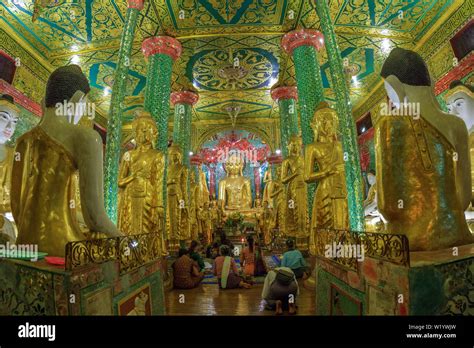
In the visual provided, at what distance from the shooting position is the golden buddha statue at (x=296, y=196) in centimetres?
693

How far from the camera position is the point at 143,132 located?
4992 mm

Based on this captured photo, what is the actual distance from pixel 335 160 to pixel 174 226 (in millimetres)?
4867

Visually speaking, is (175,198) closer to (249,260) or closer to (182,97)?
(249,260)

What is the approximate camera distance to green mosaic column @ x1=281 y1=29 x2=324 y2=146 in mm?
5535

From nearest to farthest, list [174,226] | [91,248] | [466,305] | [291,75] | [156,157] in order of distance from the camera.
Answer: [466,305] < [91,248] < [156,157] < [174,226] < [291,75]

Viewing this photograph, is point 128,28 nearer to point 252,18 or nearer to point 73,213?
point 252,18

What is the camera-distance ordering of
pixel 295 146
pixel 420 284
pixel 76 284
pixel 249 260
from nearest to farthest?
pixel 420 284
pixel 76 284
pixel 249 260
pixel 295 146

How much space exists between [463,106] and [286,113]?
18.3 feet

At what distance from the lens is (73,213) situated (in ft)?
7.36

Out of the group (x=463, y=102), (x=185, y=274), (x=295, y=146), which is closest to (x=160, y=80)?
(x=295, y=146)

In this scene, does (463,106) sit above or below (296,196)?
above

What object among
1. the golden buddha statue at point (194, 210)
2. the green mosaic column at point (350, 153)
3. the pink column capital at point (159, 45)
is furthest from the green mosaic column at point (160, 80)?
the golden buddha statue at point (194, 210)
